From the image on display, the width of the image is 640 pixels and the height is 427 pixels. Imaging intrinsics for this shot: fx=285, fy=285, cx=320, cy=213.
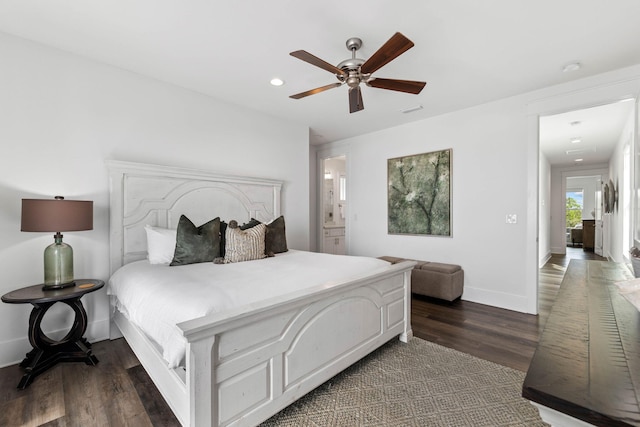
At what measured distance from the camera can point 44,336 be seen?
2143 mm

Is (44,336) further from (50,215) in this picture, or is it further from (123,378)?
(50,215)

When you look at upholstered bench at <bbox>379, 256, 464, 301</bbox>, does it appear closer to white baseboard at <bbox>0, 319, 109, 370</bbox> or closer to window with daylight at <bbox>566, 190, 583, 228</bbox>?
white baseboard at <bbox>0, 319, 109, 370</bbox>

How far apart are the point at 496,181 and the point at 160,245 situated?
3769mm

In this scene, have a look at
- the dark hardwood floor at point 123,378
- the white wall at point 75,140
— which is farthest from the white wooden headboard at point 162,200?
the dark hardwood floor at point 123,378

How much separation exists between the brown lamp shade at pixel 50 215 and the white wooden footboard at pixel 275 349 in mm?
1582

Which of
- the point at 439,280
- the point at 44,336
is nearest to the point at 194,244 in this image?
the point at 44,336

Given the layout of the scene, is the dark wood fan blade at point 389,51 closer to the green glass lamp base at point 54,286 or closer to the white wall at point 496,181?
the white wall at point 496,181

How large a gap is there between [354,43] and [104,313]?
3193 mm

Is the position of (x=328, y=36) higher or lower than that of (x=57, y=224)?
higher

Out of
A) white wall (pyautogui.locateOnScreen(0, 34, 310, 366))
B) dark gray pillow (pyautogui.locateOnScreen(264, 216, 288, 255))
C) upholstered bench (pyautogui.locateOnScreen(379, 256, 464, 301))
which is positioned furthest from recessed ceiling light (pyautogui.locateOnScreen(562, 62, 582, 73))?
white wall (pyautogui.locateOnScreen(0, 34, 310, 366))

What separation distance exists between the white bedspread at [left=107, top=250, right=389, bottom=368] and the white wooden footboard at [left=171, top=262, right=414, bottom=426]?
0.41 ft

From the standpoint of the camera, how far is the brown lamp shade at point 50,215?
6.55 ft

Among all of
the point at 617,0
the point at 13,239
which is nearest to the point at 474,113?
the point at 617,0

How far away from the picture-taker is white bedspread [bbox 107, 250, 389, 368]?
1.42 meters
